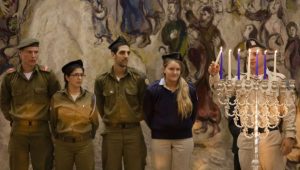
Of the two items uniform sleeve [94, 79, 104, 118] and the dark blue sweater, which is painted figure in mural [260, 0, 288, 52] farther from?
uniform sleeve [94, 79, 104, 118]

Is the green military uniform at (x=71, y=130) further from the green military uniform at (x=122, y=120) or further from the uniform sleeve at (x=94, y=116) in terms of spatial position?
the green military uniform at (x=122, y=120)

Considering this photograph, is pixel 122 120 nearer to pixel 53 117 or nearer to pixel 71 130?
pixel 71 130

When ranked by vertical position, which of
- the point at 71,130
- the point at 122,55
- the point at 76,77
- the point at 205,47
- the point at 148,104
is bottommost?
the point at 71,130

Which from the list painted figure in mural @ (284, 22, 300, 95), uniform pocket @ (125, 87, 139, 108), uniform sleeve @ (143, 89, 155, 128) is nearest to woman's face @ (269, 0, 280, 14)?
painted figure in mural @ (284, 22, 300, 95)

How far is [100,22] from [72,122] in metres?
2.21

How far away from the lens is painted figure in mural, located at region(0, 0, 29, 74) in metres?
8.04

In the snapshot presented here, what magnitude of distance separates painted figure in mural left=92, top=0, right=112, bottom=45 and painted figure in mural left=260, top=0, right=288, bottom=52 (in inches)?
92.8

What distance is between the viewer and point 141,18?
8305mm

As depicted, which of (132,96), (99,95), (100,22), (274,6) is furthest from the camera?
(274,6)

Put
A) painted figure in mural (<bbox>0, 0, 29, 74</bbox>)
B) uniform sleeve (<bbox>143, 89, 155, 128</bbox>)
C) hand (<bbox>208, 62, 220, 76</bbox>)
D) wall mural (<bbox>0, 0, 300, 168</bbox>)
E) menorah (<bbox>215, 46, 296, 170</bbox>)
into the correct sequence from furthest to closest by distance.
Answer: wall mural (<bbox>0, 0, 300, 168</bbox>)
painted figure in mural (<bbox>0, 0, 29, 74</bbox>)
uniform sleeve (<bbox>143, 89, 155, 128</bbox>)
hand (<bbox>208, 62, 220, 76</bbox>)
menorah (<bbox>215, 46, 296, 170</bbox>)

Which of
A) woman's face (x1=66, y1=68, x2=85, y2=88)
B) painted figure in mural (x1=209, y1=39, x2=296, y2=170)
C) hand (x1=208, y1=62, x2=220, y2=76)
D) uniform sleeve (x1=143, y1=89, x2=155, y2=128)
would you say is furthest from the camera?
woman's face (x1=66, y1=68, x2=85, y2=88)

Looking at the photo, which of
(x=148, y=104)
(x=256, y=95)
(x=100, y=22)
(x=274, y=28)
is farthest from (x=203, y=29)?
(x=256, y=95)

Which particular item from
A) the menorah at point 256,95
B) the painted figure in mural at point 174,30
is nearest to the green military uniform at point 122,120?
the menorah at point 256,95

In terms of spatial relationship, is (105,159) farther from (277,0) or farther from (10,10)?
(277,0)
